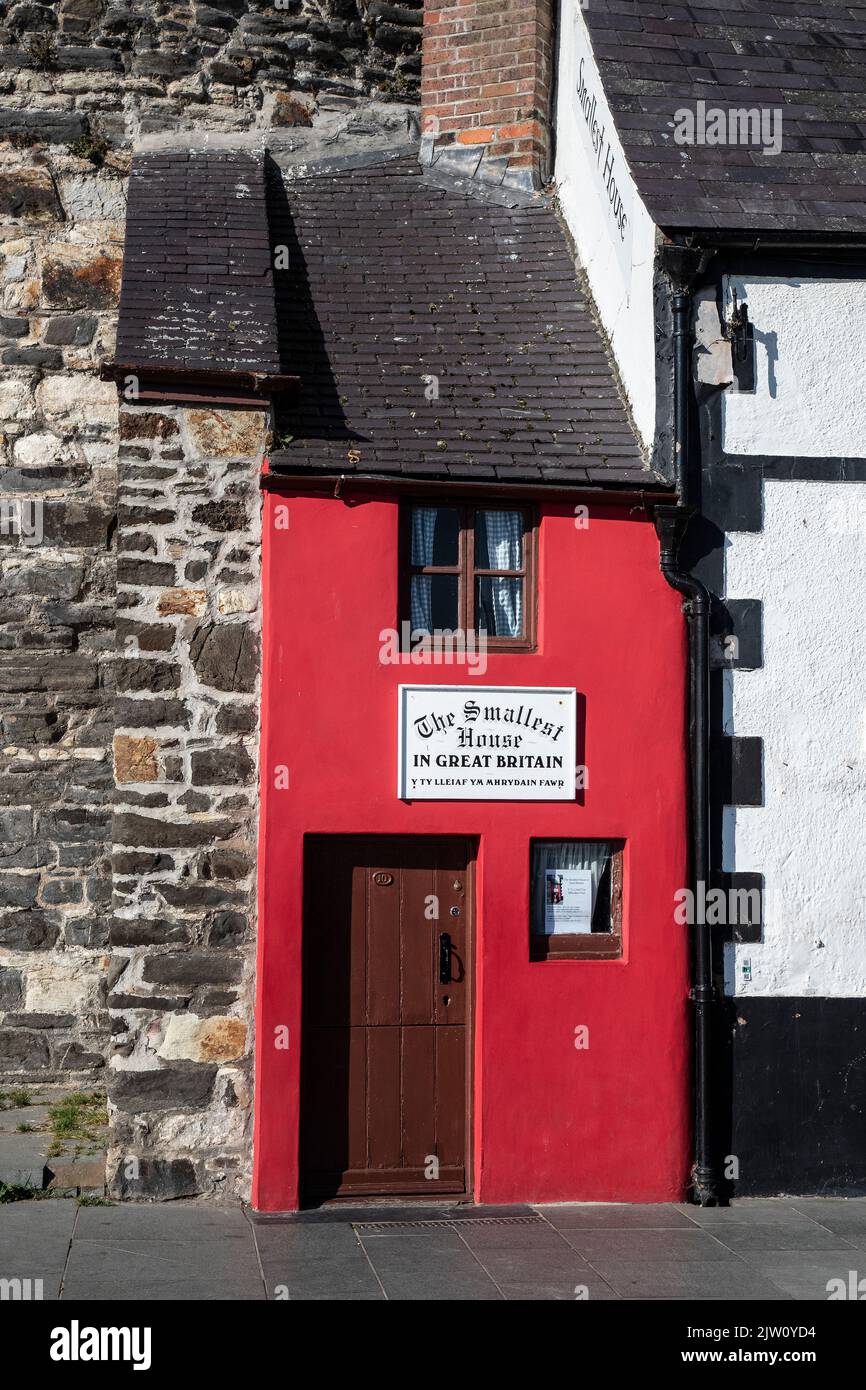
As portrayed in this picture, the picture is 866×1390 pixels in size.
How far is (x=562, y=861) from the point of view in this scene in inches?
341

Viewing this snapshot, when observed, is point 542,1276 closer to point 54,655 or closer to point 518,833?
point 518,833

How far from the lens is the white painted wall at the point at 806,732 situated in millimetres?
8633

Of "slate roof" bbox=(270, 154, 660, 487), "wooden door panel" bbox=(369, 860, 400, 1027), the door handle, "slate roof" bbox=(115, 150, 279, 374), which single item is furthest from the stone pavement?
"slate roof" bbox=(115, 150, 279, 374)

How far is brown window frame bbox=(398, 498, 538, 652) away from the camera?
8.65 metres

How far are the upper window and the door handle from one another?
1.75m

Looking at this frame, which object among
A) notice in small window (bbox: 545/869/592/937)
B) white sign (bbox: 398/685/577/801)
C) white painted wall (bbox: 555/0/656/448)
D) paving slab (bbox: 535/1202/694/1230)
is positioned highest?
white painted wall (bbox: 555/0/656/448)

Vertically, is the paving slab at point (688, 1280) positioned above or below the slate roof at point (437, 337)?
below

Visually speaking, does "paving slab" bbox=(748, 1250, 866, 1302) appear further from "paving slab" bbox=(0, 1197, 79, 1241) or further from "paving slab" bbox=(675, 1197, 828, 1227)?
"paving slab" bbox=(0, 1197, 79, 1241)

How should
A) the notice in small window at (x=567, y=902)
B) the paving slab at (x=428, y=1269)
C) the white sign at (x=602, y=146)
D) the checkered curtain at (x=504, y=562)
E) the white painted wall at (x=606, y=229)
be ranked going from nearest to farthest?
the paving slab at (x=428, y=1269) → the notice in small window at (x=567, y=902) → the checkered curtain at (x=504, y=562) → the white painted wall at (x=606, y=229) → the white sign at (x=602, y=146)

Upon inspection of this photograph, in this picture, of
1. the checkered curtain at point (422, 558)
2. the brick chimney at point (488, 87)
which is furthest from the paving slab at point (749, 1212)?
the brick chimney at point (488, 87)

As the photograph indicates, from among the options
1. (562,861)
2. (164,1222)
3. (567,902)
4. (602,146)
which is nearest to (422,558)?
(562,861)

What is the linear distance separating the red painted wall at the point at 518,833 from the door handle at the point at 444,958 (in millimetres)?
186

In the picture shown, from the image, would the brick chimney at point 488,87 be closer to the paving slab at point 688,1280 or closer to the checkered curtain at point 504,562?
the checkered curtain at point 504,562

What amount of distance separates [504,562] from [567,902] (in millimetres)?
2075
